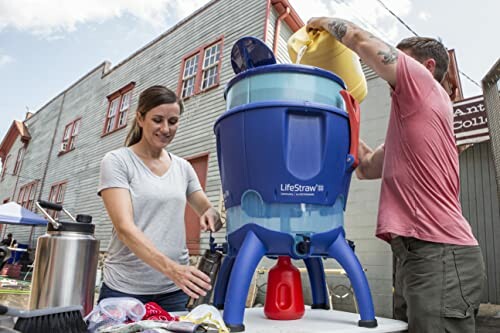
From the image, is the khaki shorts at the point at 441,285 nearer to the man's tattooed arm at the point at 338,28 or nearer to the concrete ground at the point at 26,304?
the man's tattooed arm at the point at 338,28

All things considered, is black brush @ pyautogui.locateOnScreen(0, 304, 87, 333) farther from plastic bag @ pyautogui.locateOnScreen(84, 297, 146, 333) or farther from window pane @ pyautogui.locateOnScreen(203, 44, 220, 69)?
window pane @ pyautogui.locateOnScreen(203, 44, 220, 69)

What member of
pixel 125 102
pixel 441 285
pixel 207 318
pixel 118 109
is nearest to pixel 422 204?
pixel 441 285

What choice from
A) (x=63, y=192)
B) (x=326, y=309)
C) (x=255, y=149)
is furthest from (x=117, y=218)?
(x=63, y=192)

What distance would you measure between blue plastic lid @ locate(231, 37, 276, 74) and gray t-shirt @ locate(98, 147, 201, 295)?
65cm

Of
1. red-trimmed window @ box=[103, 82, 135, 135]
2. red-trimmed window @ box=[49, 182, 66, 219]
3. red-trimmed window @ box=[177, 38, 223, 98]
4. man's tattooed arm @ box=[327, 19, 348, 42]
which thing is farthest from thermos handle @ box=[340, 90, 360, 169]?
red-trimmed window @ box=[49, 182, 66, 219]

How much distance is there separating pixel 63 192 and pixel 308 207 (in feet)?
48.1

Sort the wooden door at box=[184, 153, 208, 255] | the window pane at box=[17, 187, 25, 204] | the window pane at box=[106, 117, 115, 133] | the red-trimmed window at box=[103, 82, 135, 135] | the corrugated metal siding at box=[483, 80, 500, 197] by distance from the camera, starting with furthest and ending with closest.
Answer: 1. the window pane at box=[17, 187, 25, 204]
2. the window pane at box=[106, 117, 115, 133]
3. the red-trimmed window at box=[103, 82, 135, 135]
4. the wooden door at box=[184, 153, 208, 255]
5. the corrugated metal siding at box=[483, 80, 500, 197]

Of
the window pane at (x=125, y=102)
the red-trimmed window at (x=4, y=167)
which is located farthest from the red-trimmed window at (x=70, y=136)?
the red-trimmed window at (x=4, y=167)

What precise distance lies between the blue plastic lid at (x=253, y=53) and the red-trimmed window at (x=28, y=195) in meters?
17.8

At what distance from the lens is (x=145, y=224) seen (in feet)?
5.34

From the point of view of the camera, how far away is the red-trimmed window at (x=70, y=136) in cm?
1452

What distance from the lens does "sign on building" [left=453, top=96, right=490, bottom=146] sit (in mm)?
5410

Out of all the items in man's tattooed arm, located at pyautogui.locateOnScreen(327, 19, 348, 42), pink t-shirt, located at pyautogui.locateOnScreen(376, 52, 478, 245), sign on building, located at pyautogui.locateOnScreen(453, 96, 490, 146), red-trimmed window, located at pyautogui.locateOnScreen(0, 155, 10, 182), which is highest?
red-trimmed window, located at pyautogui.locateOnScreen(0, 155, 10, 182)

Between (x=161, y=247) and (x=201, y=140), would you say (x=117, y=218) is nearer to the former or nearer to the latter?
(x=161, y=247)
